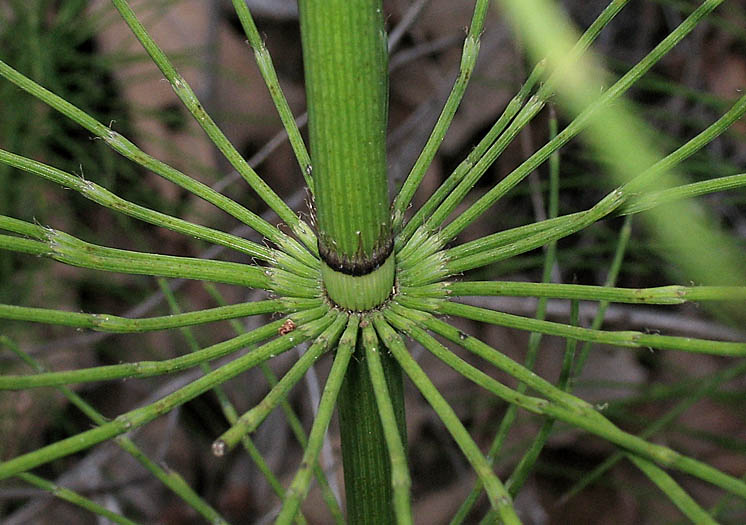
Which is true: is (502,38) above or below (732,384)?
above

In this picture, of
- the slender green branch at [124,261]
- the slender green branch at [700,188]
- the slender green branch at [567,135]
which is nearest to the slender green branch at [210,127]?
the slender green branch at [124,261]

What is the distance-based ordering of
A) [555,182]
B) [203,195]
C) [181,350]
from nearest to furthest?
[203,195]
[555,182]
[181,350]

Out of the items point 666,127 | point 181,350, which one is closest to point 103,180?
point 181,350

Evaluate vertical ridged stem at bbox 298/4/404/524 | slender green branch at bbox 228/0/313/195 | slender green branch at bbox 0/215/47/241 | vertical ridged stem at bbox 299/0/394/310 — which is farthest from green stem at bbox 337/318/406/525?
slender green branch at bbox 0/215/47/241

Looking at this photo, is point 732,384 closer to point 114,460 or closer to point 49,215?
point 114,460

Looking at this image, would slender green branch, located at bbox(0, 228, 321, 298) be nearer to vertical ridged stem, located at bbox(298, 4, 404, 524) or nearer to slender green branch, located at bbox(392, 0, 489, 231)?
vertical ridged stem, located at bbox(298, 4, 404, 524)

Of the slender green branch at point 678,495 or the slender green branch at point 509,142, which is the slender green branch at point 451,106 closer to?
the slender green branch at point 509,142
